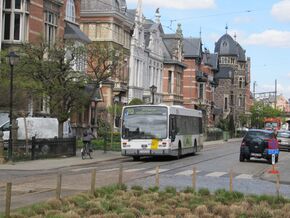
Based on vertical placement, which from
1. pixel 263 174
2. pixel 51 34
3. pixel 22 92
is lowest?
pixel 263 174

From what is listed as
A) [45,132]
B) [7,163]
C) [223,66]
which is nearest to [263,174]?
[7,163]

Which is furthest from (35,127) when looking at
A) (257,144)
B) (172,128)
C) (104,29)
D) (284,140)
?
(284,140)

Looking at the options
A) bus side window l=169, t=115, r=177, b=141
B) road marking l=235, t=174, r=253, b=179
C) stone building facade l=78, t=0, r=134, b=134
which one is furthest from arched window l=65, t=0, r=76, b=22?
road marking l=235, t=174, r=253, b=179

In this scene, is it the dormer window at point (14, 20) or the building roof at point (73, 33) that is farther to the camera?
the building roof at point (73, 33)

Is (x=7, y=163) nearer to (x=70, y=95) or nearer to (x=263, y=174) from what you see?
(x=70, y=95)

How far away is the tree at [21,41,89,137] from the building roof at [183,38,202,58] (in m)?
60.9

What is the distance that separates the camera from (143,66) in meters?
68.8

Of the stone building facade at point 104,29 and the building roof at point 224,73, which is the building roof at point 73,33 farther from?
the building roof at point 224,73

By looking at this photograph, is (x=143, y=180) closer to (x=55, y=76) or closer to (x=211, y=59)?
(x=55, y=76)

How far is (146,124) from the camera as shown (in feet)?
106

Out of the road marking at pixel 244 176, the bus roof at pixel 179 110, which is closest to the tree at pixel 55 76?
the bus roof at pixel 179 110

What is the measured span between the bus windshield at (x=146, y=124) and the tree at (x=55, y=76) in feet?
10.5

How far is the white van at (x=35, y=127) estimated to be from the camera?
3431 cm

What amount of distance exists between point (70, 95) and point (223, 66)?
94693 mm
